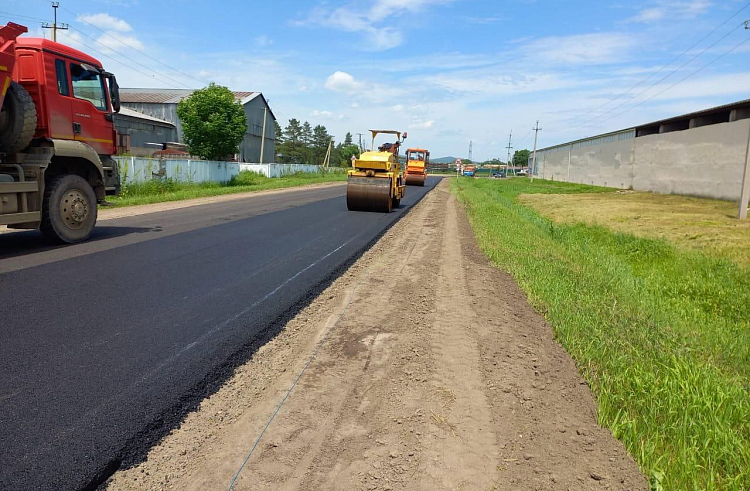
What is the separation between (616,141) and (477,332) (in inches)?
1460

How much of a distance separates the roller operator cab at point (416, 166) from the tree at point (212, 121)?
12312mm

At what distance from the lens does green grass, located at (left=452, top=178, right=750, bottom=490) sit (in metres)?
2.87

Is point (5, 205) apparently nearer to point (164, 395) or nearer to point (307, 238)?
point (307, 238)

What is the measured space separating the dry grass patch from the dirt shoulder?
7.58 meters

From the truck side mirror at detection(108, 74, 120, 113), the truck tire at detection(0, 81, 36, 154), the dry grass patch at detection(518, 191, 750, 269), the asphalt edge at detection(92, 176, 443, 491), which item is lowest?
the asphalt edge at detection(92, 176, 443, 491)

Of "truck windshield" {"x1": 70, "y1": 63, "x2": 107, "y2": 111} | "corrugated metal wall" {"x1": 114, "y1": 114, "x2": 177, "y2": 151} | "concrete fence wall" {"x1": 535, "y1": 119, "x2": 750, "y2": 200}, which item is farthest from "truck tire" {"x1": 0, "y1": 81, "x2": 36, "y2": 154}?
"corrugated metal wall" {"x1": 114, "y1": 114, "x2": 177, "y2": 151}

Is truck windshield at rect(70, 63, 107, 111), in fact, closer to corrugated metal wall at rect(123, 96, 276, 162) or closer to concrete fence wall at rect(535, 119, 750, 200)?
concrete fence wall at rect(535, 119, 750, 200)

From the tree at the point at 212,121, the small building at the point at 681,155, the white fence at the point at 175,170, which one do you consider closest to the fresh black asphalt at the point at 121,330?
the white fence at the point at 175,170

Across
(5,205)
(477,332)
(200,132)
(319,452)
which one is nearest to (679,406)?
(477,332)

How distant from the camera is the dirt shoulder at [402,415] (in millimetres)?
2639

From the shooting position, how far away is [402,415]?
3281mm

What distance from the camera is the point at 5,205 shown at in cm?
750

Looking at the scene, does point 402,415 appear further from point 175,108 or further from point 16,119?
point 175,108

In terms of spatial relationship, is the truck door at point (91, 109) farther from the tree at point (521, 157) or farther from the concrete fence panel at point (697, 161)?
the tree at point (521, 157)
